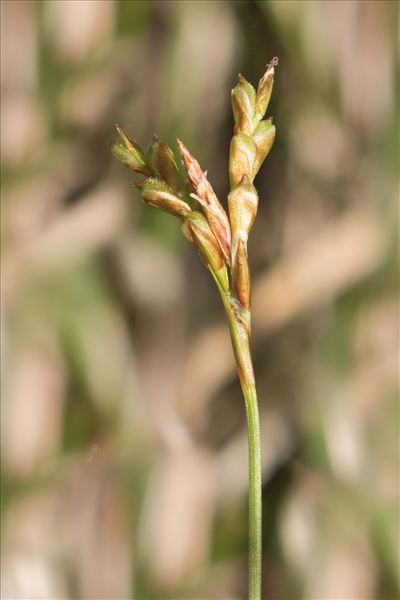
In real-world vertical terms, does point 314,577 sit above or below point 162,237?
below

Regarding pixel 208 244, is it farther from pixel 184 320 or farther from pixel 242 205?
pixel 184 320

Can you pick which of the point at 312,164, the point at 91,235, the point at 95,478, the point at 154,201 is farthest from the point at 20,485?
the point at 154,201

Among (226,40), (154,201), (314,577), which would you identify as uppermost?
→ (226,40)

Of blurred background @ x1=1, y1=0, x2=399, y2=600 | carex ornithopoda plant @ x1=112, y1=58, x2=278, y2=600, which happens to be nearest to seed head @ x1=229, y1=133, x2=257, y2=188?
carex ornithopoda plant @ x1=112, y1=58, x2=278, y2=600

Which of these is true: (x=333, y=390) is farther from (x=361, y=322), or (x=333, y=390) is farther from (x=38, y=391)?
(x=38, y=391)

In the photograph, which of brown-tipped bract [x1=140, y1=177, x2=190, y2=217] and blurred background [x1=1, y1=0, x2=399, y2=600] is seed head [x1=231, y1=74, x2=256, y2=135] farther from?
blurred background [x1=1, y1=0, x2=399, y2=600]

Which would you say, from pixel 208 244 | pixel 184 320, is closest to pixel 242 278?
pixel 208 244
